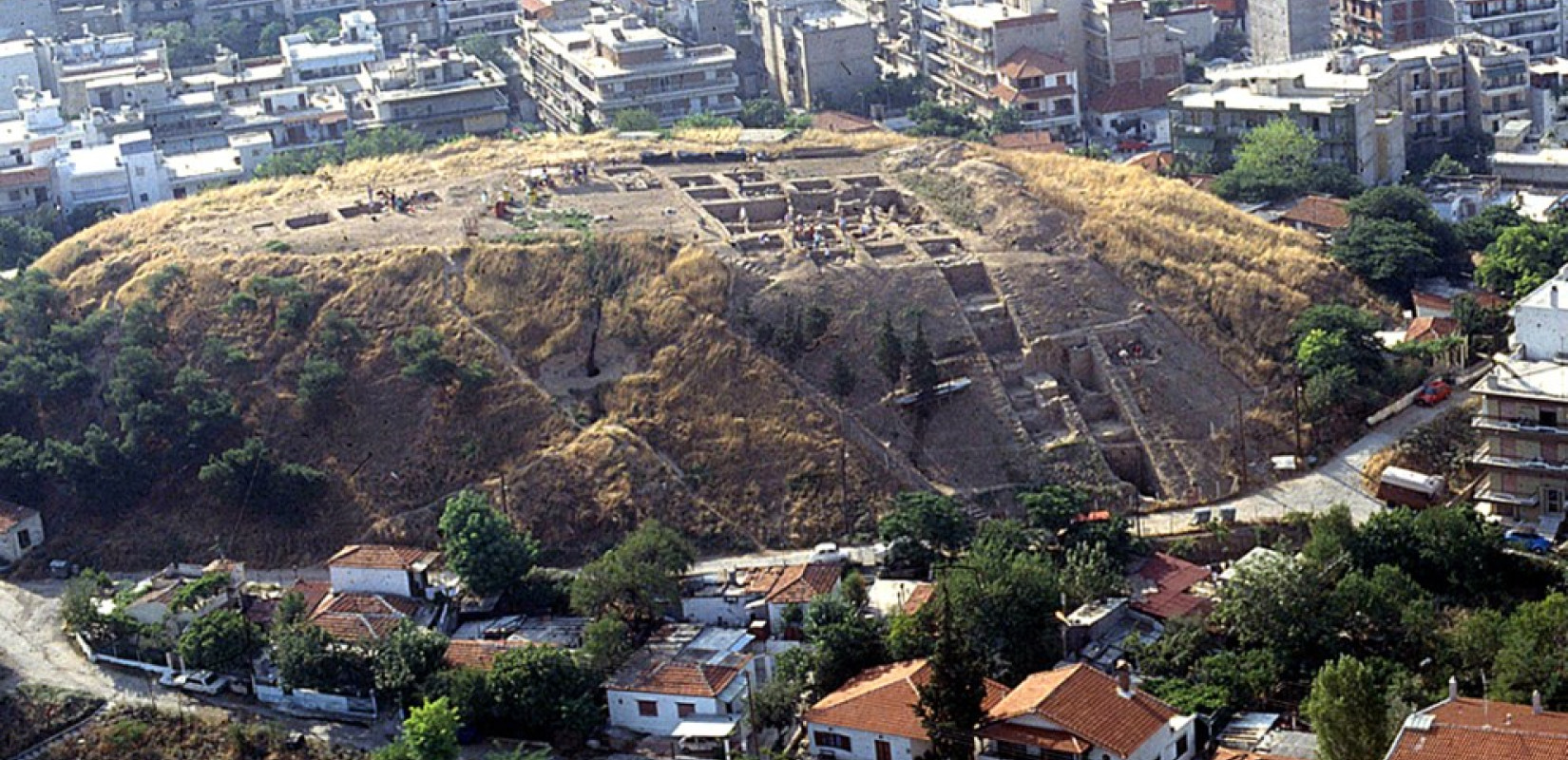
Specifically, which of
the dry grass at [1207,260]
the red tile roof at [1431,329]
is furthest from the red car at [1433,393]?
the dry grass at [1207,260]

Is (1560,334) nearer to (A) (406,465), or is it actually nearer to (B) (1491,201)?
(B) (1491,201)

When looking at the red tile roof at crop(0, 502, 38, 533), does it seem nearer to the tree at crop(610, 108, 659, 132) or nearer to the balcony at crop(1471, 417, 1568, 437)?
the tree at crop(610, 108, 659, 132)

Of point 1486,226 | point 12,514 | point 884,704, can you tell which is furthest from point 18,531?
point 1486,226

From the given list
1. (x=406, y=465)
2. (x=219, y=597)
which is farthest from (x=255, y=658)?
(x=406, y=465)

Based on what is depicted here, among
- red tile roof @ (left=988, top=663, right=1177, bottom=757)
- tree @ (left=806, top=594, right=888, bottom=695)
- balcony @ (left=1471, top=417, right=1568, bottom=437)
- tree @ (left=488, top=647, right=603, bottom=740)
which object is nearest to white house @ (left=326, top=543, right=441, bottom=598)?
→ tree @ (left=488, top=647, right=603, bottom=740)

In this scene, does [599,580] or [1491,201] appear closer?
[599,580]
